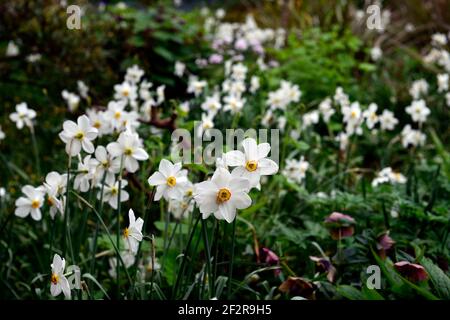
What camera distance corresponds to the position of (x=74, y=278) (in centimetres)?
153

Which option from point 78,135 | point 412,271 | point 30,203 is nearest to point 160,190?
point 78,135

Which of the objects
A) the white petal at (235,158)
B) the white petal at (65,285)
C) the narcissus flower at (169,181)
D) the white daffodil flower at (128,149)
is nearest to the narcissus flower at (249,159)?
the white petal at (235,158)

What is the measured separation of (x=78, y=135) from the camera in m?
1.59

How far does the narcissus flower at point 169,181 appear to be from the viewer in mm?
1452

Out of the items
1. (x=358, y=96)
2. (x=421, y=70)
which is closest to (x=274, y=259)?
(x=358, y=96)

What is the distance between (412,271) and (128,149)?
82 centimetres

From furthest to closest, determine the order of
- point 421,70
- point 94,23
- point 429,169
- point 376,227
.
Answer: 1. point 421,70
2. point 94,23
3. point 429,169
4. point 376,227

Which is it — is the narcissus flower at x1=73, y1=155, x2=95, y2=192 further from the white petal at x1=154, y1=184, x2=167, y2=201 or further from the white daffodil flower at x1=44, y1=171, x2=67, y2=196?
the white petal at x1=154, y1=184, x2=167, y2=201

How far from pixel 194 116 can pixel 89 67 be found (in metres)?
0.94

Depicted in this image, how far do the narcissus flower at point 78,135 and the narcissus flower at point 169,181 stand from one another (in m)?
0.25

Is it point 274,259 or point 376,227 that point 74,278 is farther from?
point 376,227

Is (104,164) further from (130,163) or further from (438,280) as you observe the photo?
(438,280)

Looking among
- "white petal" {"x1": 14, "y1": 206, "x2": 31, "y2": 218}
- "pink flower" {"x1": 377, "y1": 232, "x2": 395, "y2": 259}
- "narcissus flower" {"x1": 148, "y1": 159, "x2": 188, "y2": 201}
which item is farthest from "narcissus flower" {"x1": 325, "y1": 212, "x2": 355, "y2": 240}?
"white petal" {"x1": 14, "y1": 206, "x2": 31, "y2": 218}
